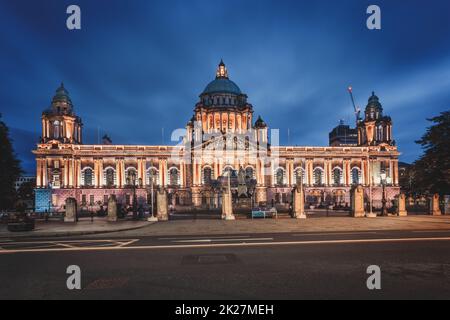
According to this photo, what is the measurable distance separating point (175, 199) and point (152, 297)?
75240 mm

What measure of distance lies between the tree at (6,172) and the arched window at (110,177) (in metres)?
43.9

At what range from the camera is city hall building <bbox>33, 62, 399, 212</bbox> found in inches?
3174

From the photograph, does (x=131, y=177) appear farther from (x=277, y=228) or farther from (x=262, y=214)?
(x=277, y=228)

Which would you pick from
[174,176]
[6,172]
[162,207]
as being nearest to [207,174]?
[174,176]

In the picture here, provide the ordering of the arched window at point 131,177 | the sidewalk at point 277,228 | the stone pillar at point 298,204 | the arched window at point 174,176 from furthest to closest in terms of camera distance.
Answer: the arched window at point 174,176
the arched window at point 131,177
the stone pillar at point 298,204
the sidewalk at point 277,228

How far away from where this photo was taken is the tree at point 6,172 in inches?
1495

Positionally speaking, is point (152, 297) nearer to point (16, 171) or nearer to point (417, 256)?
point (417, 256)

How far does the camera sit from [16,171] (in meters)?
41.4

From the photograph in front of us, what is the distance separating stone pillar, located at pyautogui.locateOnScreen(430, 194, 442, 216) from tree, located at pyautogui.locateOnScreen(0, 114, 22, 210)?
47.5m

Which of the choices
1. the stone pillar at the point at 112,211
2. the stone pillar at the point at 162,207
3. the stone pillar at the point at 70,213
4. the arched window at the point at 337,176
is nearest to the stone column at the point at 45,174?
the stone pillar at the point at 70,213

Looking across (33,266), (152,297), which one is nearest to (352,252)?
(152,297)

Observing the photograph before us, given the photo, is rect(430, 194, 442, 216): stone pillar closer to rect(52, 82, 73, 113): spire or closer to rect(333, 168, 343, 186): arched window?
rect(333, 168, 343, 186): arched window

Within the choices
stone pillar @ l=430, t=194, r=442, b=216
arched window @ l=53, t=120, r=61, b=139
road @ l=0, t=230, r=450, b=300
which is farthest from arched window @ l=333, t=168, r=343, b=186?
road @ l=0, t=230, r=450, b=300

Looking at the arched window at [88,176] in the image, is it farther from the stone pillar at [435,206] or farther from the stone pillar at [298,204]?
the stone pillar at [435,206]
